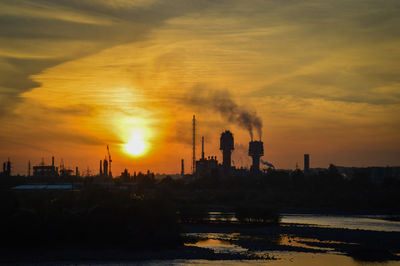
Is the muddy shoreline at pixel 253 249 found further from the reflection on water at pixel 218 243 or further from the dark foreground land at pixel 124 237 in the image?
the reflection on water at pixel 218 243

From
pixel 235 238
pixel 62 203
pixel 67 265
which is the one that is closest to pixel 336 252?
pixel 235 238

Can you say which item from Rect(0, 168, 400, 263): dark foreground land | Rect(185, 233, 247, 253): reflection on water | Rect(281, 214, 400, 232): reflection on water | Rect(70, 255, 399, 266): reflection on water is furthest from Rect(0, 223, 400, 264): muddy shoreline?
Rect(281, 214, 400, 232): reflection on water

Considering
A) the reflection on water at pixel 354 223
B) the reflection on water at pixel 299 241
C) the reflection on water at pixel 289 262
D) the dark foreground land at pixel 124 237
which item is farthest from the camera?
the reflection on water at pixel 354 223

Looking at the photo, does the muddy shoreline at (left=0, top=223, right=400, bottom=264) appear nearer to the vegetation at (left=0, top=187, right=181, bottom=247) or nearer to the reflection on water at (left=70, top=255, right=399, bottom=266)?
the reflection on water at (left=70, top=255, right=399, bottom=266)

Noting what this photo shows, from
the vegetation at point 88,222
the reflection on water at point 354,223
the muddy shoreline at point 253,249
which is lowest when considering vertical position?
the muddy shoreline at point 253,249

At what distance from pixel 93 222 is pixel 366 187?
154m

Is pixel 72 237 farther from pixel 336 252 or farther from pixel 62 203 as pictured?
pixel 336 252

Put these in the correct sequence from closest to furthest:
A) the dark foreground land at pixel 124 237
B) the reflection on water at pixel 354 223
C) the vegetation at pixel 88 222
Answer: the dark foreground land at pixel 124 237 < the vegetation at pixel 88 222 < the reflection on water at pixel 354 223

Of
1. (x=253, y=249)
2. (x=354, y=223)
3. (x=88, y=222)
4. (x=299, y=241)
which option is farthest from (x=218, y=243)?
(x=354, y=223)

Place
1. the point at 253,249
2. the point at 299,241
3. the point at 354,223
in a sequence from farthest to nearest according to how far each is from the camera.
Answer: the point at 354,223 < the point at 299,241 < the point at 253,249

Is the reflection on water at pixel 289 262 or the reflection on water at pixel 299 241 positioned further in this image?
the reflection on water at pixel 299 241

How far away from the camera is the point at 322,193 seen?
171500 mm

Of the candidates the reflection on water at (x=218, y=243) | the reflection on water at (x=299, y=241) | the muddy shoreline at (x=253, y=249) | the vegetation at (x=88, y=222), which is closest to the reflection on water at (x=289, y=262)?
the muddy shoreline at (x=253, y=249)

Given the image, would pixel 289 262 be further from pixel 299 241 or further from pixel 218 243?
pixel 299 241
